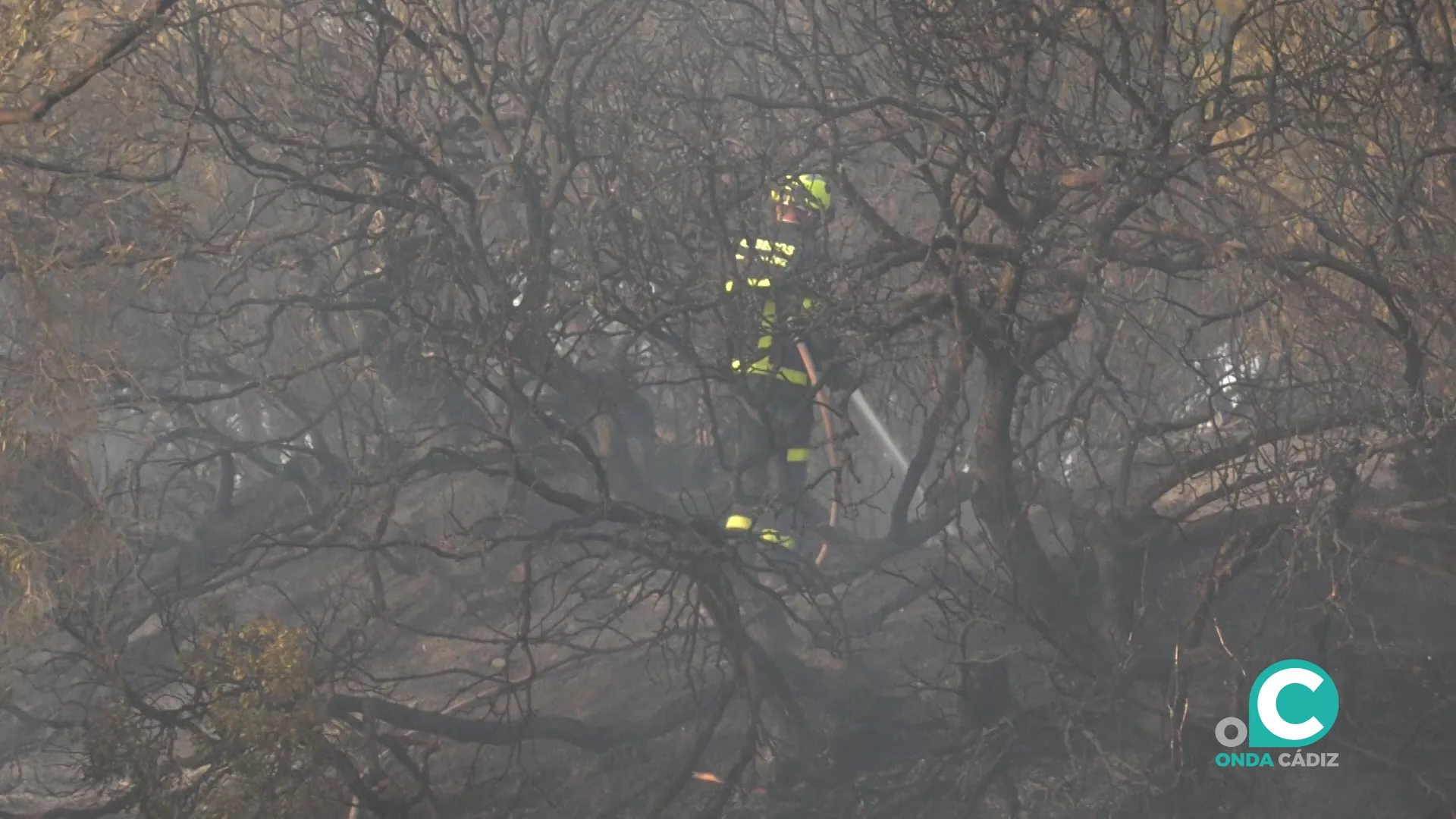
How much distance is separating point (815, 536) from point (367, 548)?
365 centimetres

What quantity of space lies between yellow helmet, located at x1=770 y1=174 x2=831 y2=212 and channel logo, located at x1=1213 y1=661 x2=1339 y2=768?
10.5 ft

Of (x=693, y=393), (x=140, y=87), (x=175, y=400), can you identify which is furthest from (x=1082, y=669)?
(x=140, y=87)

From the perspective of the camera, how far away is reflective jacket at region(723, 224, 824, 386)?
253 inches

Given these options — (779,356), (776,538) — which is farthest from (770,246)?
(776,538)

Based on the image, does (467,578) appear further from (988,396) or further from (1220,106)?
(1220,106)

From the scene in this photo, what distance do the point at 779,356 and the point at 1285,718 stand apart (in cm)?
291

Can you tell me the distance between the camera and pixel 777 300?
6816 millimetres

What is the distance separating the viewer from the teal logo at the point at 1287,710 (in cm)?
607

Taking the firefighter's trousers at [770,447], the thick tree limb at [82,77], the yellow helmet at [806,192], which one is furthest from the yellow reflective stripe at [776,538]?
the thick tree limb at [82,77]

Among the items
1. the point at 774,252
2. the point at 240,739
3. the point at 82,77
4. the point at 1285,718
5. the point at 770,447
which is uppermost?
the point at 774,252

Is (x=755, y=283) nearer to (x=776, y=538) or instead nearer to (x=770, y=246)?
(x=770, y=246)

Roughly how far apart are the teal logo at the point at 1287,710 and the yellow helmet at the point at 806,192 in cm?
321

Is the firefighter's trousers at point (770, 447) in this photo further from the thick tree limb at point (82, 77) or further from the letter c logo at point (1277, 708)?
the thick tree limb at point (82, 77)

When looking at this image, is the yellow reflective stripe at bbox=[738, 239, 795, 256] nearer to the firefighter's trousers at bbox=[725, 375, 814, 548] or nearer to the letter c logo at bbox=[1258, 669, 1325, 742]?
the firefighter's trousers at bbox=[725, 375, 814, 548]
